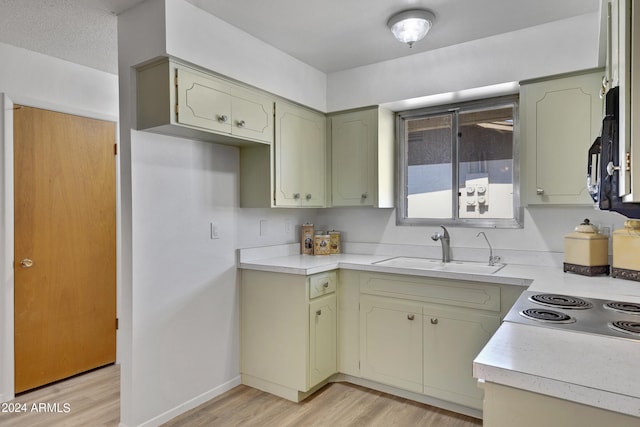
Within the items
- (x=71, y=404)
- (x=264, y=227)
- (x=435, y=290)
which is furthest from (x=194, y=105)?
(x=71, y=404)

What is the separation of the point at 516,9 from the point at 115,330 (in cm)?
365

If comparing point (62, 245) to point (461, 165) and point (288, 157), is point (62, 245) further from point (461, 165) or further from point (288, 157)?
point (461, 165)

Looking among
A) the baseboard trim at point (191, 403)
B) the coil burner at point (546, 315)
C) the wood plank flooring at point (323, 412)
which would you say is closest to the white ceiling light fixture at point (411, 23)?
the coil burner at point (546, 315)

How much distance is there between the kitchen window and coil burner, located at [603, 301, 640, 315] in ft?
4.06

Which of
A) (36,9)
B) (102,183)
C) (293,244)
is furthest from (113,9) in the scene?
(293,244)

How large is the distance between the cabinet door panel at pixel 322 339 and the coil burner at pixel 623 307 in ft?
5.21

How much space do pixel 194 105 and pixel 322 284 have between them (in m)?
1.37

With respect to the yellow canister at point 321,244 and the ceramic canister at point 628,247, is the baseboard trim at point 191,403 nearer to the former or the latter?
the yellow canister at point 321,244

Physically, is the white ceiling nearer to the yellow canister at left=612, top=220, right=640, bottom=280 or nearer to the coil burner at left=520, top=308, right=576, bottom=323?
the yellow canister at left=612, top=220, right=640, bottom=280

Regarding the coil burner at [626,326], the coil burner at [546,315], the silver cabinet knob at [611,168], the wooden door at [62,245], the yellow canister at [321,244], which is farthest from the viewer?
the yellow canister at [321,244]

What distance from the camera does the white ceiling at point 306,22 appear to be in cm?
220

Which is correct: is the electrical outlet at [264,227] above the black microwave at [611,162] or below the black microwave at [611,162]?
below

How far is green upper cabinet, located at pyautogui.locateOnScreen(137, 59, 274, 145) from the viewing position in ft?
6.87

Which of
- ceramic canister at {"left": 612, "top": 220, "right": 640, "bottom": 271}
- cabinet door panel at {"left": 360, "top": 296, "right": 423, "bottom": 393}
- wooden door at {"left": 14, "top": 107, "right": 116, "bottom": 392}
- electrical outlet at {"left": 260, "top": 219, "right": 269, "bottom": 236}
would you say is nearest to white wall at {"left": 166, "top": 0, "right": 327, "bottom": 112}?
electrical outlet at {"left": 260, "top": 219, "right": 269, "bottom": 236}
